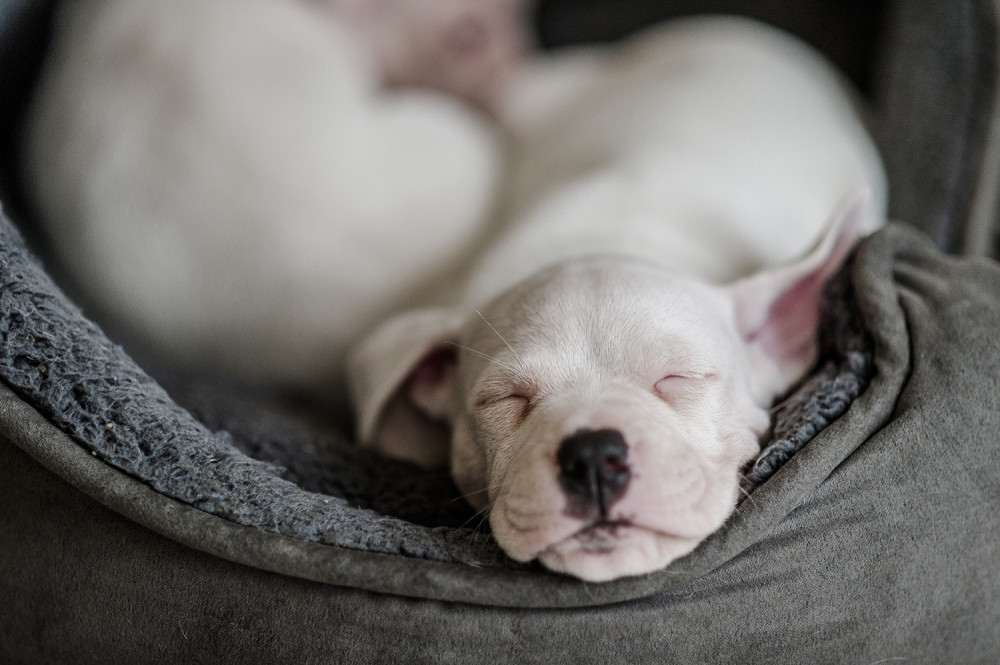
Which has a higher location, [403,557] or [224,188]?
[403,557]

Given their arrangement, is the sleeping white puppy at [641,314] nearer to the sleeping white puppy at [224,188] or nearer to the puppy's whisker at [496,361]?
the puppy's whisker at [496,361]

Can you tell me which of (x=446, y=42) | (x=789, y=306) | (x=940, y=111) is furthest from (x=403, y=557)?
(x=446, y=42)

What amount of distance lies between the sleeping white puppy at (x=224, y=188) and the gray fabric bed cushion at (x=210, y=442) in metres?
0.83

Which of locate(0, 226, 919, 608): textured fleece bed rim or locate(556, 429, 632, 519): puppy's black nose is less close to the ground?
locate(556, 429, 632, 519): puppy's black nose

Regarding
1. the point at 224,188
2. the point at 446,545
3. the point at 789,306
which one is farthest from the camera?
the point at 224,188

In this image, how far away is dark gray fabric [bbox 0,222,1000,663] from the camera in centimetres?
127

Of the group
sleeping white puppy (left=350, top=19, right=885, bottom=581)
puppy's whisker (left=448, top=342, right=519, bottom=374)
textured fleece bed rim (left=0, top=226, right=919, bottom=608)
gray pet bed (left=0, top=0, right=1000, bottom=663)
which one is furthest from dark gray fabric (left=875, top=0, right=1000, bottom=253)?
puppy's whisker (left=448, top=342, right=519, bottom=374)

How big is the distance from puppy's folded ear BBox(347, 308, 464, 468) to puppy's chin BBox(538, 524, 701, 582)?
26.1 inches

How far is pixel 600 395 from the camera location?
1.40 meters

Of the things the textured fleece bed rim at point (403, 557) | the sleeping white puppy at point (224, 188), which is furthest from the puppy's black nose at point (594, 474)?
the sleeping white puppy at point (224, 188)

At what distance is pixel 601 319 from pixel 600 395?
18cm

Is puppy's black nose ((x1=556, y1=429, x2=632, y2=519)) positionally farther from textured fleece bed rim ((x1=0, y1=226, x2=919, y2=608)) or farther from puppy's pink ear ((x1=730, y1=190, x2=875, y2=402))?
puppy's pink ear ((x1=730, y1=190, x2=875, y2=402))

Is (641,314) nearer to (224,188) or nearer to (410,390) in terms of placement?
(410,390)

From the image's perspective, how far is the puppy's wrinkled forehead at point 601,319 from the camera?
149cm
